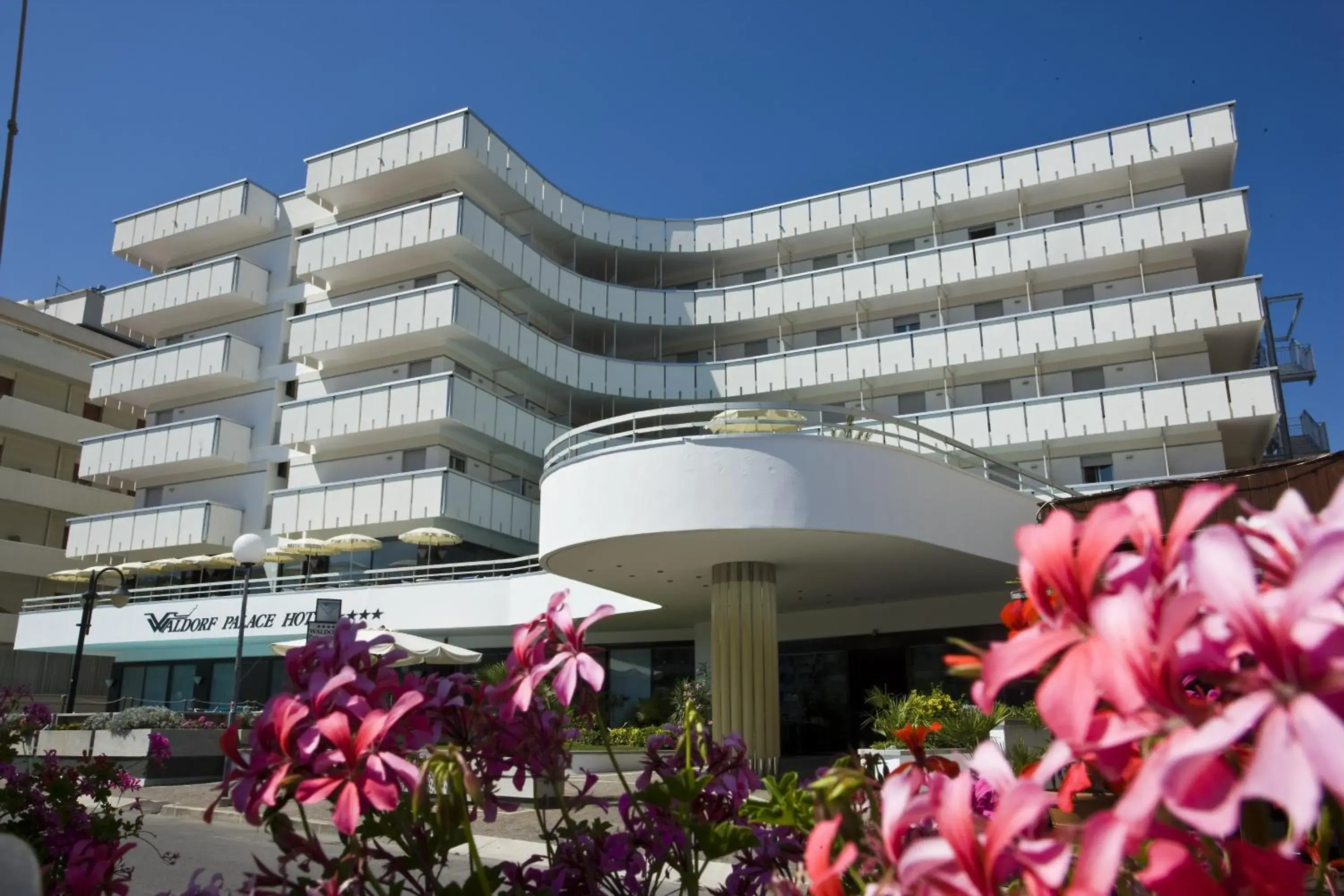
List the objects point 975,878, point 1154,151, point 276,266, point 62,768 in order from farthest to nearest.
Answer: point 276,266, point 1154,151, point 62,768, point 975,878

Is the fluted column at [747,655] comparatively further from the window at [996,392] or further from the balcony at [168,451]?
the balcony at [168,451]

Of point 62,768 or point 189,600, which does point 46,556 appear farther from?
point 62,768

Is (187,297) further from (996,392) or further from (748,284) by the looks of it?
(996,392)

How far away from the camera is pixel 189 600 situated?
107 ft

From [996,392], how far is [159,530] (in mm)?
29347

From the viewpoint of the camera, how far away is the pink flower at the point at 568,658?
5.73 ft

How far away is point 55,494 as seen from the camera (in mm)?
40969

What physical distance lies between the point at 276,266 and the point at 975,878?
4110 centimetres

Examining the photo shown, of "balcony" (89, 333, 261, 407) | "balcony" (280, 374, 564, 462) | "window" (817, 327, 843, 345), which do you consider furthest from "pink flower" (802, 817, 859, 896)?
"balcony" (89, 333, 261, 407)

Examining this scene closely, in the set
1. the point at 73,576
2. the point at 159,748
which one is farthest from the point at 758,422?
the point at 73,576

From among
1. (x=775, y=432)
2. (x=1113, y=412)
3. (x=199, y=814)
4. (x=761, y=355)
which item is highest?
(x=761, y=355)

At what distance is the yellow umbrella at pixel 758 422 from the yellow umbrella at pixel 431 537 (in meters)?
14.0

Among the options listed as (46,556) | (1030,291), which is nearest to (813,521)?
(1030,291)

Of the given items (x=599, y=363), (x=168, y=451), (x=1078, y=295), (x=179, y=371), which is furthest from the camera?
(x=179, y=371)
